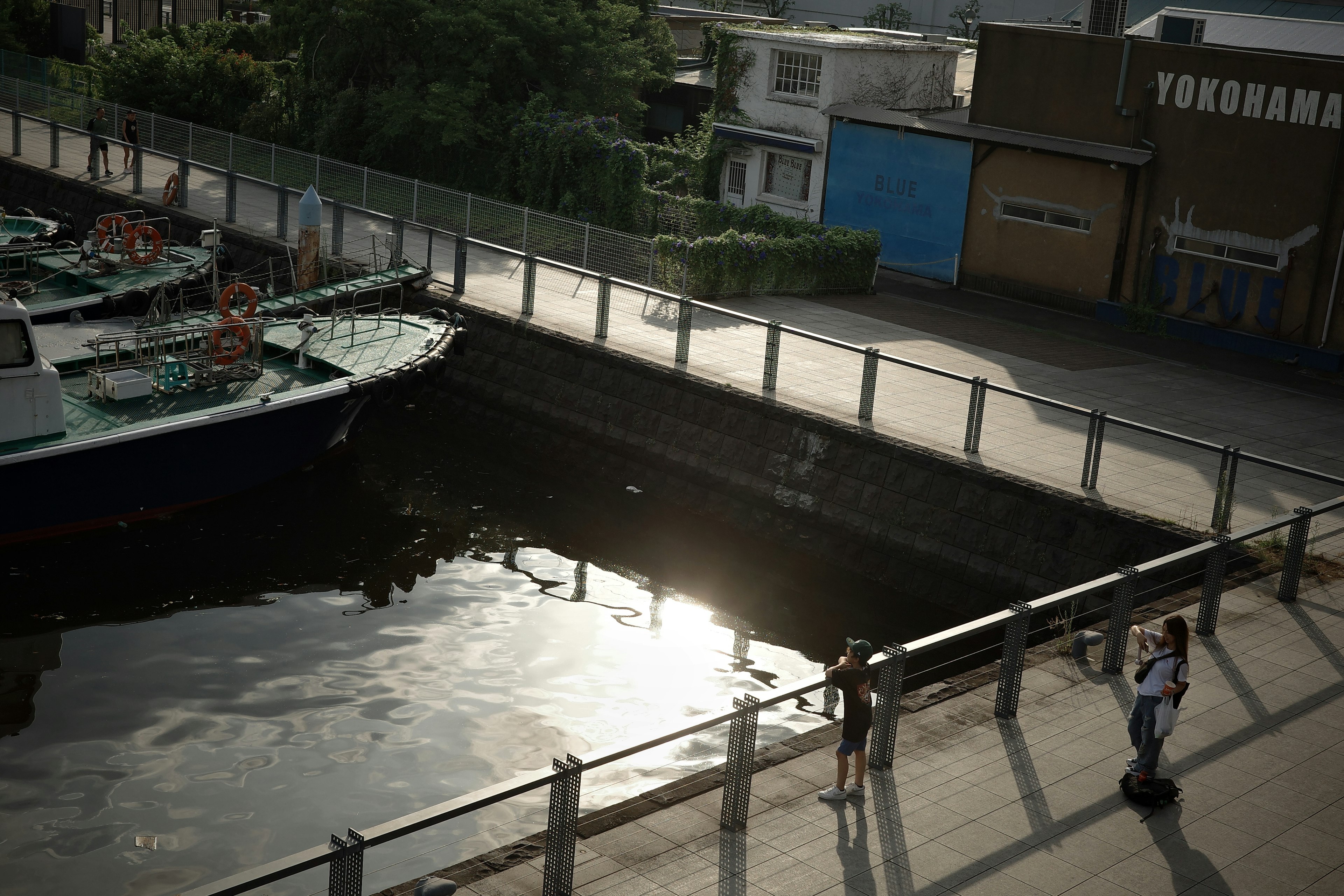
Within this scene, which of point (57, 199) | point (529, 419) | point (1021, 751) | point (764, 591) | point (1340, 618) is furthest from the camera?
point (57, 199)

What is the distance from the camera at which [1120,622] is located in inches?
381

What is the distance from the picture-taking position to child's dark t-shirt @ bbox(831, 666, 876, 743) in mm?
7754

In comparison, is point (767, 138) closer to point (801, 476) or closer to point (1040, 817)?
point (801, 476)

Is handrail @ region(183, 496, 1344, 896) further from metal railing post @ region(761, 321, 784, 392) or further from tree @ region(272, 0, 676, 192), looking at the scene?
tree @ region(272, 0, 676, 192)

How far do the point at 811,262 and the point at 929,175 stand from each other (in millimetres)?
4418

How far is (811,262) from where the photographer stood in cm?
2259

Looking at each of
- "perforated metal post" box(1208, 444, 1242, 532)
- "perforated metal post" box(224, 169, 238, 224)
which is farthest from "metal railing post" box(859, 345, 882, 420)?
"perforated metal post" box(224, 169, 238, 224)

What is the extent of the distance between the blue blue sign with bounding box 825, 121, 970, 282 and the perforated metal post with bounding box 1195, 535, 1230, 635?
15.5 meters

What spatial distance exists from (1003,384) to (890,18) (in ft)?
168

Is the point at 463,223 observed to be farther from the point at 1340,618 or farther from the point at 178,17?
the point at 178,17

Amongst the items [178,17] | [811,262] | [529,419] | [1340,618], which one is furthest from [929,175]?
[178,17]

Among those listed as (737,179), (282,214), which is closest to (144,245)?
(282,214)

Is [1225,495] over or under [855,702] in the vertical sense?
over

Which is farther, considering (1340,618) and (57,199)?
(57,199)
